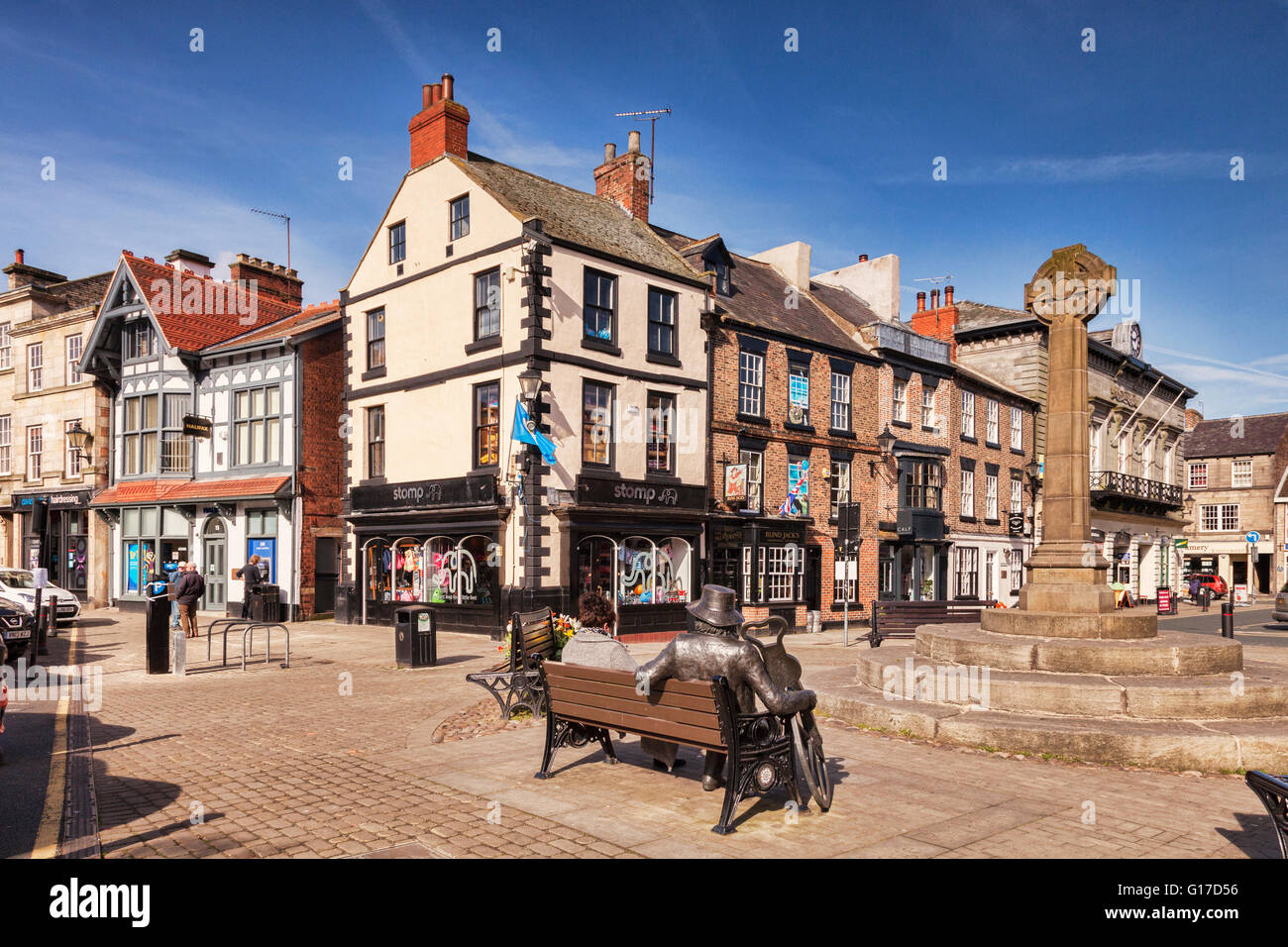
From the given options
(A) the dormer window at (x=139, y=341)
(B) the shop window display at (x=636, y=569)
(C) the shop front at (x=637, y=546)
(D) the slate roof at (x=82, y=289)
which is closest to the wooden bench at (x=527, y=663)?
(C) the shop front at (x=637, y=546)

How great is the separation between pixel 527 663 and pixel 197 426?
21045mm

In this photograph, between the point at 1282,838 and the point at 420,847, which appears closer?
the point at 1282,838

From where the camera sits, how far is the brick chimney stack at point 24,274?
33.6 m

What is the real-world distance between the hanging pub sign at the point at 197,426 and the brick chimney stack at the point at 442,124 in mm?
10496

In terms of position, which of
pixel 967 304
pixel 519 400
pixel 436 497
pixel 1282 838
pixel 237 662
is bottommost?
pixel 237 662

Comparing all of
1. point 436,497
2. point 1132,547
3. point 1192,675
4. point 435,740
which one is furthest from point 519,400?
point 1132,547

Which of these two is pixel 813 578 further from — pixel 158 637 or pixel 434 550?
pixel 158 637

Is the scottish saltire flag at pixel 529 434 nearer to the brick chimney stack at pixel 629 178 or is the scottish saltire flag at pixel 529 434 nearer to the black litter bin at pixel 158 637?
the black litter bin at pixel 158 637

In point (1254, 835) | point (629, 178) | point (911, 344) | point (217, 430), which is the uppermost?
point (629, 178)

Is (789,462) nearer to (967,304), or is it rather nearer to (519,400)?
(519,400)

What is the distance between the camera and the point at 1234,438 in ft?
192

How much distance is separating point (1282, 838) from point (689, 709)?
11.0ft

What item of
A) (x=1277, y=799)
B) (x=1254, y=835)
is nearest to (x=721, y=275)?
(x=1254, y=835)

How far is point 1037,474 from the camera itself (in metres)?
37.6
